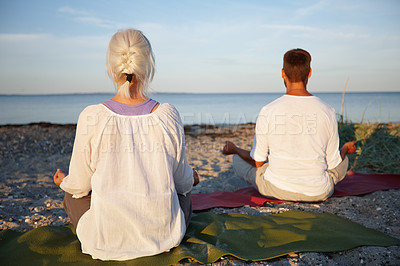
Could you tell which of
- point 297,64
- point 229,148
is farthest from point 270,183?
point 297,64

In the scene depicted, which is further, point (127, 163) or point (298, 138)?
point (298, 138)

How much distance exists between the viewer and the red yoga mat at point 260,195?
9.60 ft

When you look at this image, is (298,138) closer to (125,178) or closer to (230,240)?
(230,240)

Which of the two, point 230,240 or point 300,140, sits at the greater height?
point 300,140

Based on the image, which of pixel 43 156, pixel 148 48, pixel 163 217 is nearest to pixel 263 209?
pixel 163 217

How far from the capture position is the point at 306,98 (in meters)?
2.71

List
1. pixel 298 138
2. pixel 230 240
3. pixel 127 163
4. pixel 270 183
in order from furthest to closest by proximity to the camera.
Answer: pixel 270 183 → pixel 298 138 → pixel 230 240 → pixel 127 163

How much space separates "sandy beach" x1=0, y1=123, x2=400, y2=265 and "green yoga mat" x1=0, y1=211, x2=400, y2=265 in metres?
0.07

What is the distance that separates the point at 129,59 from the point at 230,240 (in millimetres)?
1376

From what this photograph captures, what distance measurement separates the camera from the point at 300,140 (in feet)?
8.83

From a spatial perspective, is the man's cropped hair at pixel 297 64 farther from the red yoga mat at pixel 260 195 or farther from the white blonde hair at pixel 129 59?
the white blonde hair at pixel 129 59

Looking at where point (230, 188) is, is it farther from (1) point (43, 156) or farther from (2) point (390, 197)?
(1) point (43, 156)

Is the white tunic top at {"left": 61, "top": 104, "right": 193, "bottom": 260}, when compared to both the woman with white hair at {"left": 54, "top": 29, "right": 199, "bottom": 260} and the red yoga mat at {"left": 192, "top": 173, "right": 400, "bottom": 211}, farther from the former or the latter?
the red yoga mat at {"left": 192, "top": 173, "right": 400, "bottom": 211}

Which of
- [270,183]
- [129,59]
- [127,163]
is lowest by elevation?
[270,183]
